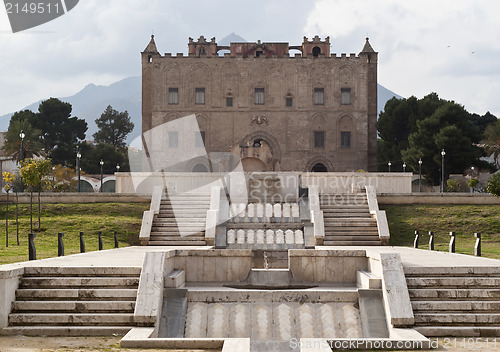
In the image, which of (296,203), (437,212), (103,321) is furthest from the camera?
(437,212)

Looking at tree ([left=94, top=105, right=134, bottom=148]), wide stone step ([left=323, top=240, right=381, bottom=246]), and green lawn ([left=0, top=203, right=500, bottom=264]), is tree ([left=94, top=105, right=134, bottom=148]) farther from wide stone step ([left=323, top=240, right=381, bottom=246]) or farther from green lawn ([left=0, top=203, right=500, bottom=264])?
wide stone step ([left=323, top=240, right=381, bottom=246])

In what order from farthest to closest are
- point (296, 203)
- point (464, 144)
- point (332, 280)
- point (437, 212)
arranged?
point (464, 144) → point (437, 212) → point (296, 203) → point (332, 280)

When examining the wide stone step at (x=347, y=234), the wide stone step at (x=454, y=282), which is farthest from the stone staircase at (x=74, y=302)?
the wide stone step at (x=347, y=234)

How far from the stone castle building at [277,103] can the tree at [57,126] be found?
57.3ft

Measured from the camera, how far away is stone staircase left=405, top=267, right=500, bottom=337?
9820mm

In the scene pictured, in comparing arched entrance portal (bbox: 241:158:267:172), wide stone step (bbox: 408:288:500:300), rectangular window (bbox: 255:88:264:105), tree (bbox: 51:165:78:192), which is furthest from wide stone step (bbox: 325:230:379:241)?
tree (bbox: 51:165:78:192)

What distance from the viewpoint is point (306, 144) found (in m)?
52.1

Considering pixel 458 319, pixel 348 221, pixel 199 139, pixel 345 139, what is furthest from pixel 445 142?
pixel 458 319

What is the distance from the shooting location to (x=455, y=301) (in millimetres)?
10570

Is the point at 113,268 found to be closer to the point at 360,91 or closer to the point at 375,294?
the point at 375,294

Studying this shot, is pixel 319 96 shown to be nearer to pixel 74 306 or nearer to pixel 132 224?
pixel 132 224

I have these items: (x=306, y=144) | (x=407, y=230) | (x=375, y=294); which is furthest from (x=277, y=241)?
(x=306, y=144)

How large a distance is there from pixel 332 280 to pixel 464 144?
133ft

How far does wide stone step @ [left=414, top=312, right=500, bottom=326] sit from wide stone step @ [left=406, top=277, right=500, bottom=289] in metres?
0.92
